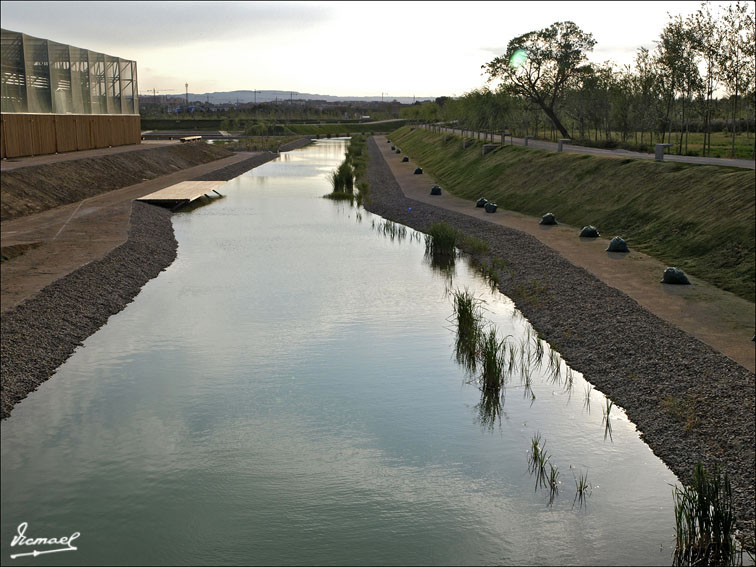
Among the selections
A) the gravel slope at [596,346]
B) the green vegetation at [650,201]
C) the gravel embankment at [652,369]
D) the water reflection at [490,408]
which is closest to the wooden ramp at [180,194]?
the gravel slope at [596,346]

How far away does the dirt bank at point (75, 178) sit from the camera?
2888cm

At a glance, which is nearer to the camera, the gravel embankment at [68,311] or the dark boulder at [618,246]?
the gravel embankment at [68,311]

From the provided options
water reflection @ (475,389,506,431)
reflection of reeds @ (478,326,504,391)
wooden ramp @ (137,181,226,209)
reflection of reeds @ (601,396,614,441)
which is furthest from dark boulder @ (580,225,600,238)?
wooden ramp @ (137,181,226,209)

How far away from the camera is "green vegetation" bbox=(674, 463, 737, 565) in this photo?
7.52 metres

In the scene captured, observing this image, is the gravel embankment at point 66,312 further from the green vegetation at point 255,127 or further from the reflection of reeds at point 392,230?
the green vegetation at point 255,127

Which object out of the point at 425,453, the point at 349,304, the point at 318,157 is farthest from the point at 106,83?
the point at 425,453

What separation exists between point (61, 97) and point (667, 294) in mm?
39817

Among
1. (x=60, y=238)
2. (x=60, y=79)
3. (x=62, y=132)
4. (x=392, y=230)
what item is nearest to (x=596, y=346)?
(x=392, y=230)

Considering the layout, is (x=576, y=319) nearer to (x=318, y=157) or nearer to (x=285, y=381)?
(x=285, y=381)

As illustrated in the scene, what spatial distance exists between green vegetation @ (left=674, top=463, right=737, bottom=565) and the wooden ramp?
29.6 m

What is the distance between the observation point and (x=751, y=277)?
16359 millimetres

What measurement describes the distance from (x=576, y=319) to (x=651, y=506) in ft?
22.7

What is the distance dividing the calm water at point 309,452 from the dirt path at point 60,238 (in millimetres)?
2643

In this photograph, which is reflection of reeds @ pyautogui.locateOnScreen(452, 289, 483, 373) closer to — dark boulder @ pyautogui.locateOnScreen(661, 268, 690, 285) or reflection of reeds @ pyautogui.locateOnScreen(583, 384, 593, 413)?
reflection of reeds @ pyautogui.locateOnScreen(583, 384, 593, 413)
